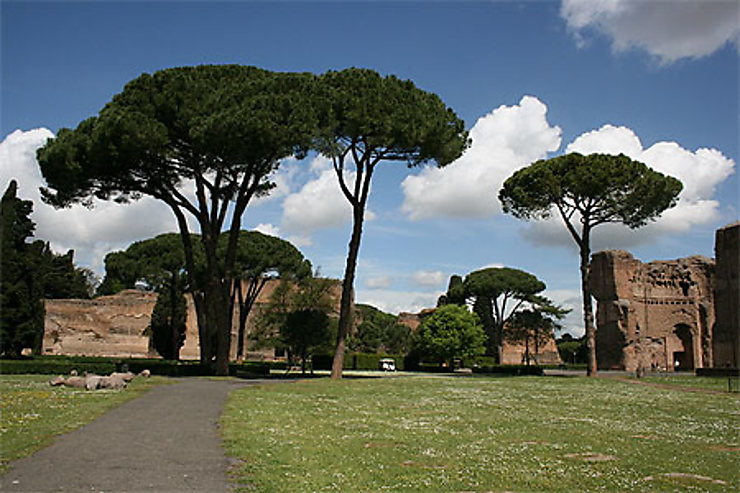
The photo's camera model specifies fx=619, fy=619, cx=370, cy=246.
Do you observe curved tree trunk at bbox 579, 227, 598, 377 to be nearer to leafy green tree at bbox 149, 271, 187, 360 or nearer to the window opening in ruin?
the window opening in ruin

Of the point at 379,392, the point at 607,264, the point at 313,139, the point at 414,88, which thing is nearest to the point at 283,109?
the point at 313,139

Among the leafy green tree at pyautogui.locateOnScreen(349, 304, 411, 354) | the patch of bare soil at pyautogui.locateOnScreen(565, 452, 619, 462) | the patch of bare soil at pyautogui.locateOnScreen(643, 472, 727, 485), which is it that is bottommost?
the patch of bare soil at pyautogui.locateOnScreen(565, 452, 619, 462)

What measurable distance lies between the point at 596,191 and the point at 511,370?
15489 millimetres

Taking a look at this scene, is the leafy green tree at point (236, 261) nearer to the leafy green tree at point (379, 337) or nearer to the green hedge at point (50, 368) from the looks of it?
the leafy green tree at point (379, 337)

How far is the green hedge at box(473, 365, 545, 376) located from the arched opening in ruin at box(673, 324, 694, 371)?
12079mm

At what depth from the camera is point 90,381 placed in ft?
49.0

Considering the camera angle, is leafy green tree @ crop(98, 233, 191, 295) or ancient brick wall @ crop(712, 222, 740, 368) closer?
ancient brick wall @ crop(712, 222, 740, 368)

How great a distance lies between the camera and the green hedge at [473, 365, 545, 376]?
121ft

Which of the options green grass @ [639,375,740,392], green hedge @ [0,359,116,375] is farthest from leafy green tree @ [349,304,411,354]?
green hedge @ [0,359,116,375]

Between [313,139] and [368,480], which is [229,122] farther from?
[368,480]

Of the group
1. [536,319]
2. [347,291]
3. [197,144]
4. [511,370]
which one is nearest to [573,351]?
[536,319]

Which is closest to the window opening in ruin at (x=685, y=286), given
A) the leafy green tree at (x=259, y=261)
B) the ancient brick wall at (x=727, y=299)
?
the ancient brick wall at (x=727, y=299)

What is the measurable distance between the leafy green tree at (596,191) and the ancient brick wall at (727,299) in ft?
16.7

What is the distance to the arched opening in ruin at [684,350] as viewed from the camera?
43.6 m
